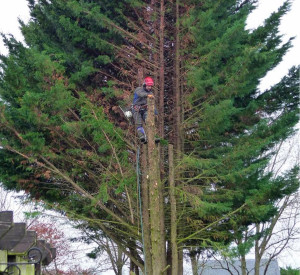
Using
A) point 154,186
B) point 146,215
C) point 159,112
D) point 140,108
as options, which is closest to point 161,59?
point 159,112

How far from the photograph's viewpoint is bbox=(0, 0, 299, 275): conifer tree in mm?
13594

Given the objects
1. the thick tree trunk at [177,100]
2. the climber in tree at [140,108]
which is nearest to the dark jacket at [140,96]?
the climber in tree at [140,108]

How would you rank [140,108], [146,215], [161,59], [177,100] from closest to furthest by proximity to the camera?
1. [140,108]
2. [146,215]
3. [177,100]
4. [161,59]

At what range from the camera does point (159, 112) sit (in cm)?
1475

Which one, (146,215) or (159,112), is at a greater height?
(159,112)

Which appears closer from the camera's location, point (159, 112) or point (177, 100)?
point (159, 112)

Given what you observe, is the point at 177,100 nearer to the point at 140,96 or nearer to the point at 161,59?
the point at 161,59

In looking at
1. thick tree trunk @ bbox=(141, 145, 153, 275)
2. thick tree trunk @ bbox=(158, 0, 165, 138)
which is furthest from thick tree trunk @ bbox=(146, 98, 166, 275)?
thick tree trunk @ bbox=(158, 0, 165, 138)

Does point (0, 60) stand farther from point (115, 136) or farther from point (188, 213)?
point (188, 213)

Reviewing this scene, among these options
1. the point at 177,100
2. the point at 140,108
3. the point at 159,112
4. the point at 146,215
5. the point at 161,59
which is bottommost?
the point at 146,215

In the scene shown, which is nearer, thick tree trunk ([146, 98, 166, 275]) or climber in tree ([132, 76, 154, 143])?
thick tree trunk ([146, 98, 166, 275])

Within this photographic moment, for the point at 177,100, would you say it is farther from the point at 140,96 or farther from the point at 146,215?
the point at 140,96

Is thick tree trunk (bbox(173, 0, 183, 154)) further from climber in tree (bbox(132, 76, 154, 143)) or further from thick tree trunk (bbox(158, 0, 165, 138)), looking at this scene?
climber in tree (bbox(132, 76, 154, 143))

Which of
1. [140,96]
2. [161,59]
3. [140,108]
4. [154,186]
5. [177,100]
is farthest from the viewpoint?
[161,59]
